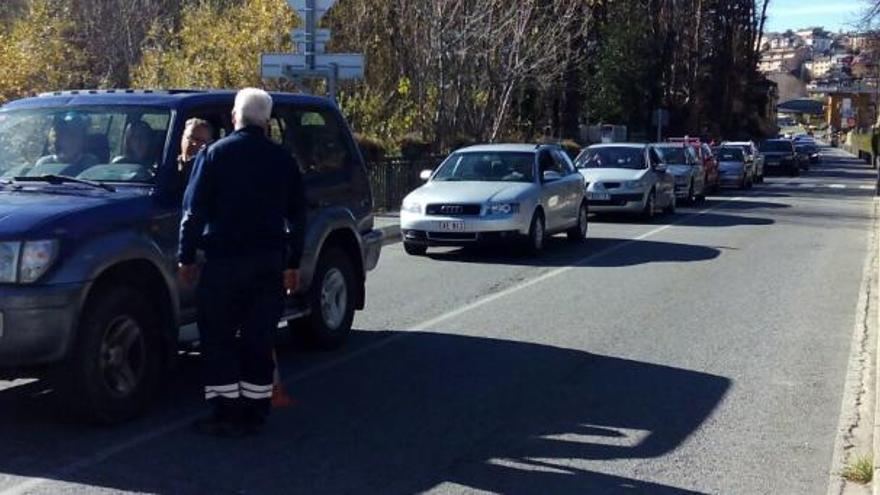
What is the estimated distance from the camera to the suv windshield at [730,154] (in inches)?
1583

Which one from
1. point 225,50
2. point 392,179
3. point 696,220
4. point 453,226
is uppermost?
point 225,50

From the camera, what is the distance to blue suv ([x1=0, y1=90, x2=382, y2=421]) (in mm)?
6512

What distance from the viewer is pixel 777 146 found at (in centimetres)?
5478

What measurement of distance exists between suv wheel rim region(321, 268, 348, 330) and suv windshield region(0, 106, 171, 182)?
6.52ft

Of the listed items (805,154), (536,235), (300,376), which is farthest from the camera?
(805,154)

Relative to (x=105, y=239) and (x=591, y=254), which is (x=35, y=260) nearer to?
(x=105, y=239)

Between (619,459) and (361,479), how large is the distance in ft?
4.82

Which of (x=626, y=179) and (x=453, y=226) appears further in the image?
(x=626, y=179)

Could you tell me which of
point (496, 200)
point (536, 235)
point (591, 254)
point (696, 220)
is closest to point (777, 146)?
point (696, 220)

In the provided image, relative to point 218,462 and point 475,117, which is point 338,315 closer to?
point 218,462

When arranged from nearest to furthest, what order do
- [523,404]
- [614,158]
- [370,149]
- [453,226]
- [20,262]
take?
[20,262], [523,404], [453,226], [614,158], [370,149]

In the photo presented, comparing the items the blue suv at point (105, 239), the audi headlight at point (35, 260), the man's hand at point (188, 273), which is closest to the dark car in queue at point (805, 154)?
the blue suv at point (105, 239)

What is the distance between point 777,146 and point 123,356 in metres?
50.8

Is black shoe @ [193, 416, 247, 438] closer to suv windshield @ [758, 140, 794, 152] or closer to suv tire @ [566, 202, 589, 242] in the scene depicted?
suv tire @ [566, 202, 589, 242]
